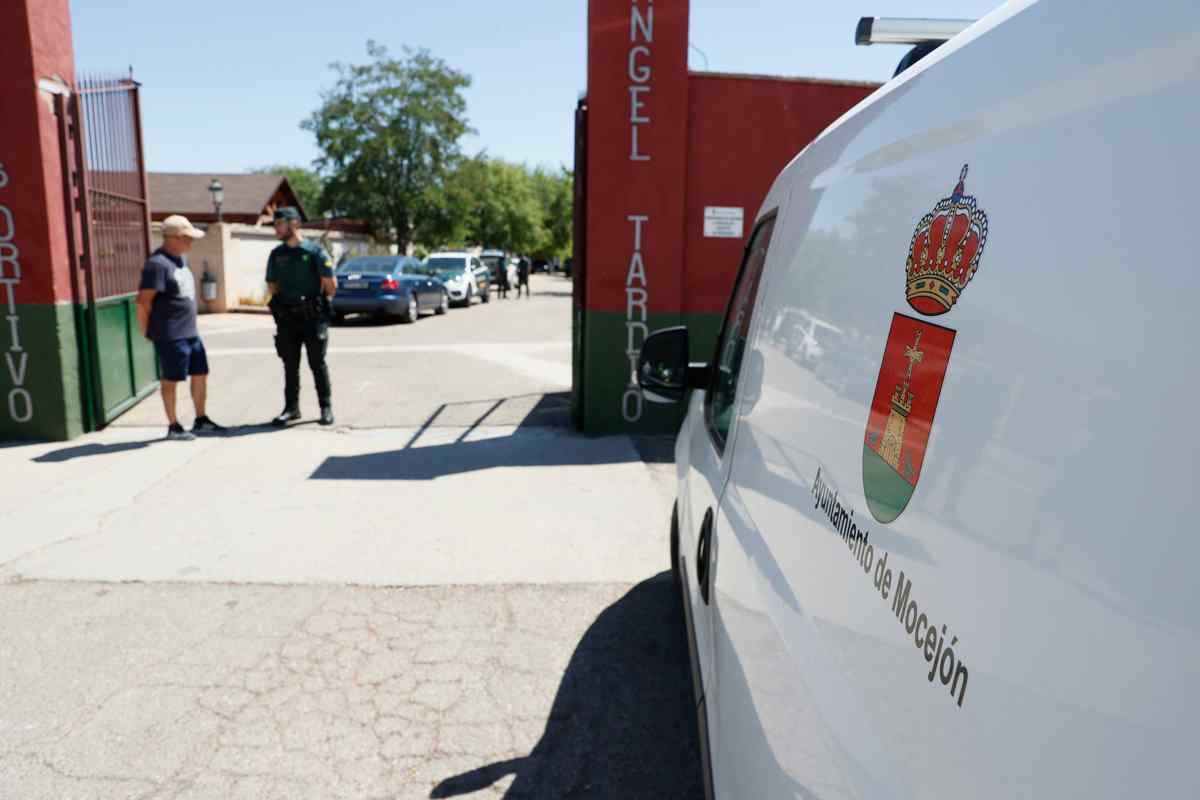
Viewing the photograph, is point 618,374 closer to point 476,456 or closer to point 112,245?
point 476,456

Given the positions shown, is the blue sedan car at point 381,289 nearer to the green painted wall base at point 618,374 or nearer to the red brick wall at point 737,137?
the green painted wall base at point 618,374

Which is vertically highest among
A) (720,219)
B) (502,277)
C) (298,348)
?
(720,219)

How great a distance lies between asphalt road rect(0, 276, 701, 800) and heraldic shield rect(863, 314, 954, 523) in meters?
1.95

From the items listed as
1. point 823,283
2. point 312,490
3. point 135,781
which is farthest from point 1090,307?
point 312,490

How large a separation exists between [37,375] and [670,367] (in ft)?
21.4

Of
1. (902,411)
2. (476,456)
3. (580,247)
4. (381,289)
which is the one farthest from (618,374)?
(381,289)

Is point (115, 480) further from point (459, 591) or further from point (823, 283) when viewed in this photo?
point (823, 283)

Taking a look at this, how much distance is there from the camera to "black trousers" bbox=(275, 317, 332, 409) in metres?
Answer: 7.82

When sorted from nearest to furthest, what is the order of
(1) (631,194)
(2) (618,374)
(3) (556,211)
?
(1) (631,194)
(2) (618,374)
(3) (556,211)

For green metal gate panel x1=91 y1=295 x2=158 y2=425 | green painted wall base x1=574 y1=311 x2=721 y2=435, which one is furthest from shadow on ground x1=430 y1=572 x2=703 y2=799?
green metal gate panel x1=91 y1=295 x2=158 y2=425

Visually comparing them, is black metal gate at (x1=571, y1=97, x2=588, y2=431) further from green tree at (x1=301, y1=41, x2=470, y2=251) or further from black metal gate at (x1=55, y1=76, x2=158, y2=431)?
green tree at (x1=301, y1=41, x2=470, y2=251)

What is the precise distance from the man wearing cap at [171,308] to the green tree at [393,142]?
108ft

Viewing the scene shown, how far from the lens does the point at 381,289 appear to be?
17.6m

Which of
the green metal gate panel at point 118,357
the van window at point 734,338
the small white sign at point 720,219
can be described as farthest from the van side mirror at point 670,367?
the green metal gate panel at point 118,357
